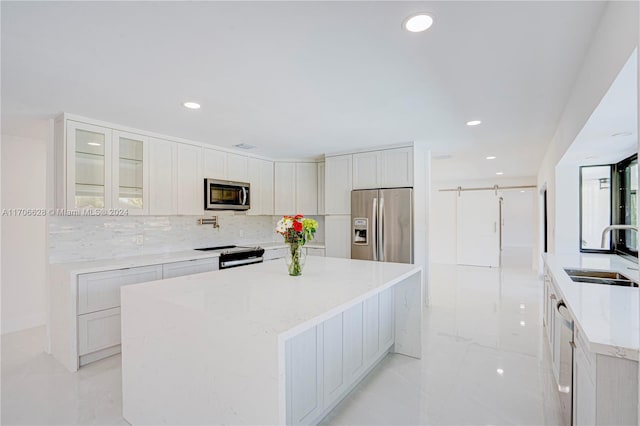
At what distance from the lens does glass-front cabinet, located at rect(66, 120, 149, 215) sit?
9.85 ft

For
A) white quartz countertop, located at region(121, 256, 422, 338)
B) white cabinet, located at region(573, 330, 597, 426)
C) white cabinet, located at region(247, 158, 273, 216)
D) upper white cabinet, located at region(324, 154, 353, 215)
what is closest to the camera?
white cabinet, located at region(573, 330, 597, 426)

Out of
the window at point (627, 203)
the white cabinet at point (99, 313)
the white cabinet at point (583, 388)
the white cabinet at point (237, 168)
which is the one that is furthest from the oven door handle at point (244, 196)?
the window at point (627, 203)

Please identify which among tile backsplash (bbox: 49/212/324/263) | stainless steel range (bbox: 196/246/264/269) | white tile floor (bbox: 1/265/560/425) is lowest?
white tile floor (bbox: 1/265/560/425)

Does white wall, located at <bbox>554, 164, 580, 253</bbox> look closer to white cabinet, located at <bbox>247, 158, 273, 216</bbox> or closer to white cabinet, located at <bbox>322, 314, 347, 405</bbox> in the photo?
white cabinet, located at <bbox>322, 314, 347, 405</bbox>

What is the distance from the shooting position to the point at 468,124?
335 centimetres

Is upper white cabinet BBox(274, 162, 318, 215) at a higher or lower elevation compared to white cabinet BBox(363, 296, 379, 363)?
higher

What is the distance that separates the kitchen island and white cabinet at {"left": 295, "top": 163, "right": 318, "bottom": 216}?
112 inches

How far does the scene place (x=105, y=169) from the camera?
3232mm

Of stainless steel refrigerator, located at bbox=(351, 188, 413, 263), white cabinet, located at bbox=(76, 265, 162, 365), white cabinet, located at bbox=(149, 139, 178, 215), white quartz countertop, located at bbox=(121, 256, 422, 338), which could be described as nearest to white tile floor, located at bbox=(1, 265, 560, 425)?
white cabinet, located at bbox=(76, 265, 162, 365)

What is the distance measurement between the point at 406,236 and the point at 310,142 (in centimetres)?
186

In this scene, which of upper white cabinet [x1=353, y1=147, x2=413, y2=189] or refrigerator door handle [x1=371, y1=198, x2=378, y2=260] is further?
refrigerator door handle [x1=371, y1=198, x2=378, y2=260]

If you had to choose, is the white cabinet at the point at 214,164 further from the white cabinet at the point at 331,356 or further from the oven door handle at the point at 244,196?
the white cabinet at the point at 331,356

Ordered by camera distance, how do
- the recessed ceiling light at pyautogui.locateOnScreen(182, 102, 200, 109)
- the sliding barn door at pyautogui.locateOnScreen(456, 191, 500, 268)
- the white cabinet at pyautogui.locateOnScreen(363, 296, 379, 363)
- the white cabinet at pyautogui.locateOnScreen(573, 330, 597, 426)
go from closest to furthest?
the white cabinet at pyautogui.locateOnScreen(573, 330, 597, 426) < the white cabinet at pyautogui.locateOnScreen(363, 296, 379, 363) < the recessed ceiling light at pyautogui.locateOnScreen(182, 102, 200, 109) < the sliding barn door at pyautogui.locateOnScreen(456, 191, 500, 268)

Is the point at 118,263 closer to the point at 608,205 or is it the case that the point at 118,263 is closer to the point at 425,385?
the point at 425,385
